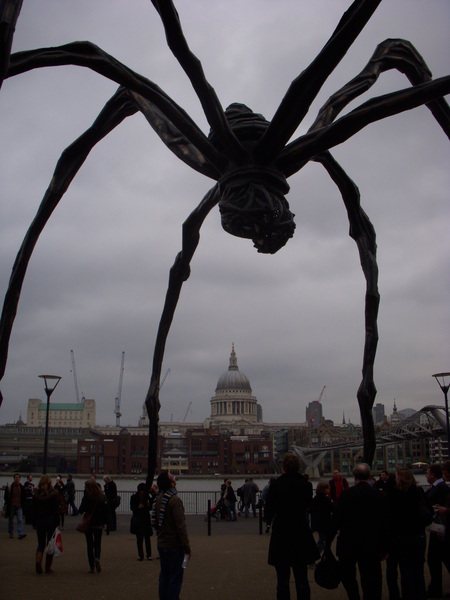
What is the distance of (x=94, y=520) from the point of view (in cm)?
952

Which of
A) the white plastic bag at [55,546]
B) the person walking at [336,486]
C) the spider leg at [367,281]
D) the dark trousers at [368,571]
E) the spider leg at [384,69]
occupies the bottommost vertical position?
the white plastic bag at [55,546]

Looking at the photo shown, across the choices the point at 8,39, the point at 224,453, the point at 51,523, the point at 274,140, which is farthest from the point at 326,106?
the point at 224,453

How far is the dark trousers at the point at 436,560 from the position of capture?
7555 millimetres

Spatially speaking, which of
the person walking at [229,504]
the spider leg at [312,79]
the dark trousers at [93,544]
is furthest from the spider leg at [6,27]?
the person walking at [229,504]

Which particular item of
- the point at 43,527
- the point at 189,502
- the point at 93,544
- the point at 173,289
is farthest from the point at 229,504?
the point at 173,289

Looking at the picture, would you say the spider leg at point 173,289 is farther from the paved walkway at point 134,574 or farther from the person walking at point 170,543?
the paved walkway at point 134,574

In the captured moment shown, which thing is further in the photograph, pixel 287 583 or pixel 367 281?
→ pixel 367 281

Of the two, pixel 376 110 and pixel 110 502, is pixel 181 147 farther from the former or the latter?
pixel 110 502

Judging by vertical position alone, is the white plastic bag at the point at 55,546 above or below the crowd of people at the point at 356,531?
below

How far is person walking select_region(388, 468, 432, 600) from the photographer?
635 centimetres

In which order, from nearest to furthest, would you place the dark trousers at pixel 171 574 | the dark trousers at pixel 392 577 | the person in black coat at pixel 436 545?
the dark trousers at pixel 171 574 < the dark trousers at pixel 392 577 < the person in black coat at pixel 436 545

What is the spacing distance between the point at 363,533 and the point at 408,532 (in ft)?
3.59

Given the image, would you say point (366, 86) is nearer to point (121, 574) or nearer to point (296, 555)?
point (296, 555)

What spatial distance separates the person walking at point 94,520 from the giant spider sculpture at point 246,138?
3.88 metres
